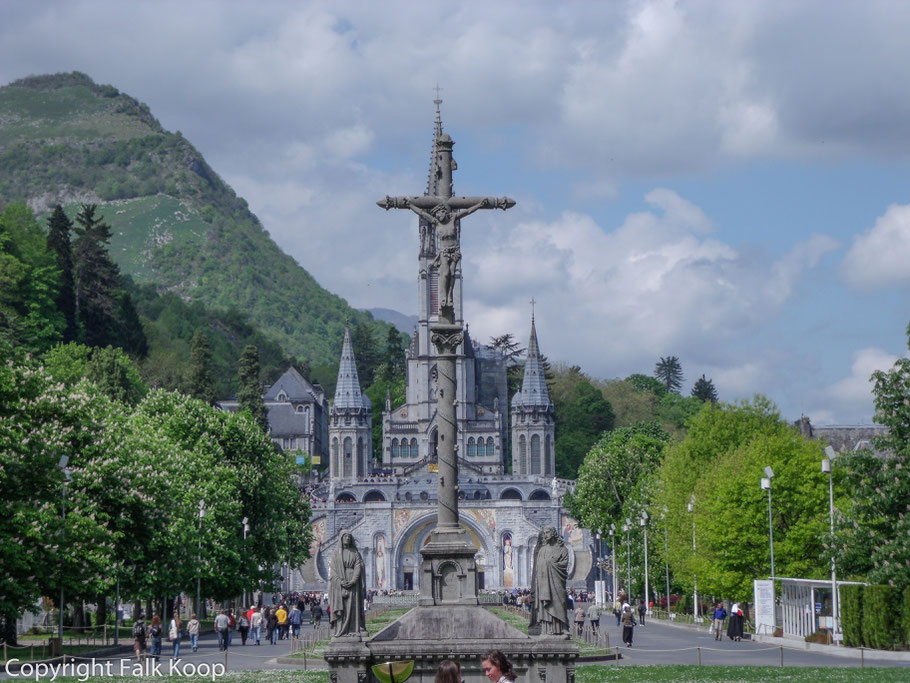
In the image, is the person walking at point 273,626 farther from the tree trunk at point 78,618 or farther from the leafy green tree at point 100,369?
the leafy green tree at point 100,369

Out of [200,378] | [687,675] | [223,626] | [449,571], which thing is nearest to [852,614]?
[687,675]

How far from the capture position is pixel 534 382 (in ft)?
583

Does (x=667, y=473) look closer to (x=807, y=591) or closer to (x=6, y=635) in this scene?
(x=807, y=591)

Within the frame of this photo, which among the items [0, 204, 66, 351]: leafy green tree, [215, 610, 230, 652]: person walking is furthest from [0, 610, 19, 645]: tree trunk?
[0, 204, 66, 351]: leafy green tree

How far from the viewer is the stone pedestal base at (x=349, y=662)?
80.6 ft

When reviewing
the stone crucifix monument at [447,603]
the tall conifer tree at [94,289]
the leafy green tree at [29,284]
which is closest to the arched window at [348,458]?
the tall conifer tree at [94,289]

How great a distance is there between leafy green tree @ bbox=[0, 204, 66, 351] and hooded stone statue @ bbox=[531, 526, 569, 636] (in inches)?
3172

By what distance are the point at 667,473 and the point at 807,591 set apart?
28.9 metres

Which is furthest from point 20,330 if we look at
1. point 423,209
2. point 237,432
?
point 423,209

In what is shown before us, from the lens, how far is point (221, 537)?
Answer: 61094mm

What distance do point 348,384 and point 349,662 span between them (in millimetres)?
152003

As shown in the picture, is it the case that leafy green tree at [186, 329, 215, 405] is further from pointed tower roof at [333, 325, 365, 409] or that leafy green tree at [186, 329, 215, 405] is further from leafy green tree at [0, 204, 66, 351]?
pointed tower roof at [333, 325, 365, 409]

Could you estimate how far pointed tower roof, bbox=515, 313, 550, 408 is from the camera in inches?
6949

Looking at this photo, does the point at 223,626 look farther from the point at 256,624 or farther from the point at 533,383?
the point at 533,383
